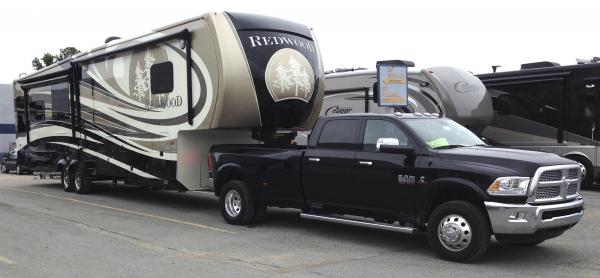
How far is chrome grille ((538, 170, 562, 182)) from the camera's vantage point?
661cm

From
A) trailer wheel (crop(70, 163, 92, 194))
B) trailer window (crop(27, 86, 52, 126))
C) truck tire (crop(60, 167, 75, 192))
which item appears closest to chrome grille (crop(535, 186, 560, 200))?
trailer wheel (crop(70, 163, 92, 194))

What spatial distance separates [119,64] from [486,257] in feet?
29.8

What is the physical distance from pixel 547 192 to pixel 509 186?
0.56 meters

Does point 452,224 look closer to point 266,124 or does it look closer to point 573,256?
point 573,256

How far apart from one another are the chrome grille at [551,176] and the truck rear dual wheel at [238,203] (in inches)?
183

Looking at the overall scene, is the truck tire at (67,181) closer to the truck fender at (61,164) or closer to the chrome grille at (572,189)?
the truck fender at (61,164)

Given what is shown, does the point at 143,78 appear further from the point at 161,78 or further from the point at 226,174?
the point at 226,174

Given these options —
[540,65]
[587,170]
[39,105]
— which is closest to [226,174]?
[39,105]

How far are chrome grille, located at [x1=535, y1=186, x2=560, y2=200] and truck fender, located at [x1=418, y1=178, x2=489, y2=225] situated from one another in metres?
0.58

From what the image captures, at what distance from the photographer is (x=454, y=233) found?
686cm

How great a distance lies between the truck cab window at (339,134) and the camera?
830 centimetres

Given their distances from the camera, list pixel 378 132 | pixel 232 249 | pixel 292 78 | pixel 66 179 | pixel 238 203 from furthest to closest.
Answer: pixel 66 179 < pixel 292 78 < pixel 238 203 < pixel 378 132 < pixel 232 249

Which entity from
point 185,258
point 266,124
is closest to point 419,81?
point 266,124

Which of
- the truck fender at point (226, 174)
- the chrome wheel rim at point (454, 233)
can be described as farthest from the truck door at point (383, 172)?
the truck fender at point (226, 174)
